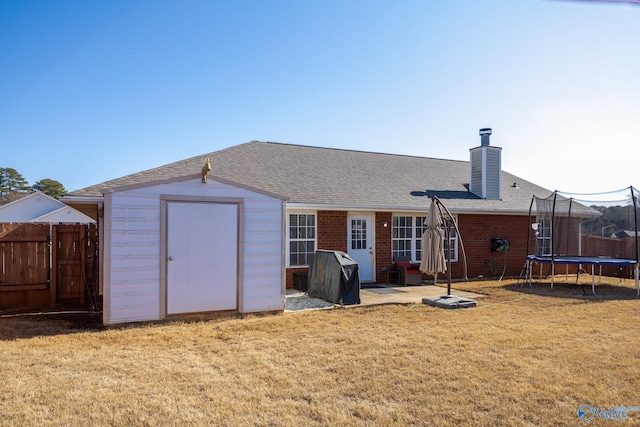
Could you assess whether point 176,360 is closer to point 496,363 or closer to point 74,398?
point 74,398

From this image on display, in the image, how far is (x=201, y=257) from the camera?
25.8ft

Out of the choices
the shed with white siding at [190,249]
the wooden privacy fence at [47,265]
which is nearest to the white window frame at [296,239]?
the shed with white siding at [190,249]

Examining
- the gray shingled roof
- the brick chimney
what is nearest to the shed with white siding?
the gray shingled roof

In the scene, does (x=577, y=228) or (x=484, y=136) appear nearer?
(x=577, y=228)

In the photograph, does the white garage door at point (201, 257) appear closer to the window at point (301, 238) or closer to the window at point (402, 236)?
the window at point (301, 238)

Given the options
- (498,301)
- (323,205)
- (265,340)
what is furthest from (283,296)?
(498,301)

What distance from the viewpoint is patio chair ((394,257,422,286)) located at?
1251 cm

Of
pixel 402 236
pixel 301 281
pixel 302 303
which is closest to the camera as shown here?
pixel 302 303

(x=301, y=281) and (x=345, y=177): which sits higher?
(x=345, y=177)

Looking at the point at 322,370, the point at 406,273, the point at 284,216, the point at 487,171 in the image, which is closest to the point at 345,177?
the point at 406,273

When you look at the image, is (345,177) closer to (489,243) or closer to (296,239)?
(296,239)

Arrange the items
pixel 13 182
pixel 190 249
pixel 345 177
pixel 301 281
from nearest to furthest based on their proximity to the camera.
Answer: pixel 190 249 < pixel 301 281 < pixel 345 177 < pixel 13 182

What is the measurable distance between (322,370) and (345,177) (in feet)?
33.0

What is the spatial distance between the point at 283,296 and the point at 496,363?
4.46m
